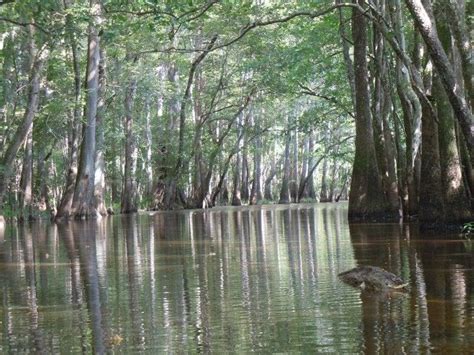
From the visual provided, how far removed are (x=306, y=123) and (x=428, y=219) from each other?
17149 millimetres

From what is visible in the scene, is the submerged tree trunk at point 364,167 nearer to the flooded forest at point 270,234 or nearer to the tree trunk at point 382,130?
the flooded forest at point 270,234

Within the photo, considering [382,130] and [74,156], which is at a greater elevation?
[74,156]

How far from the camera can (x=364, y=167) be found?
54.5 feet

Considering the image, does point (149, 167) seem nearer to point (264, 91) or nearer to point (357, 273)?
point (264, 91)

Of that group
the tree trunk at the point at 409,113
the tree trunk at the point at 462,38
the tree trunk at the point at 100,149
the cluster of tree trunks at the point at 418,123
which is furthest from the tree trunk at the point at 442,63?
the tree trunk at the point at 100,149

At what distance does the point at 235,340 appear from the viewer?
441cm

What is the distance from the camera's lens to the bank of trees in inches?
476

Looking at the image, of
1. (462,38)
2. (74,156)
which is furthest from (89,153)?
(462,38)

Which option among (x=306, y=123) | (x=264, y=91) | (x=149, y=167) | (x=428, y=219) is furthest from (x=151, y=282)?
(x=149, y=167)

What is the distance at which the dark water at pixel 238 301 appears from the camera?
4.36 meters

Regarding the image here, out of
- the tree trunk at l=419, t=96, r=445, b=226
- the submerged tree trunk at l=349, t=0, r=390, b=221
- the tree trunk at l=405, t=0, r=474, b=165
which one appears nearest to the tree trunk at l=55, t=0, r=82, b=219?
the submerged tree trunk at l=349, t=0, r=390, b=221

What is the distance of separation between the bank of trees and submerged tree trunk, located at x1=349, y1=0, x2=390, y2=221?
3cm

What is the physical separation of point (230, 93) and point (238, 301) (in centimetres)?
3059

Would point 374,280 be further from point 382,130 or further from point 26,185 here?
point 26,185
